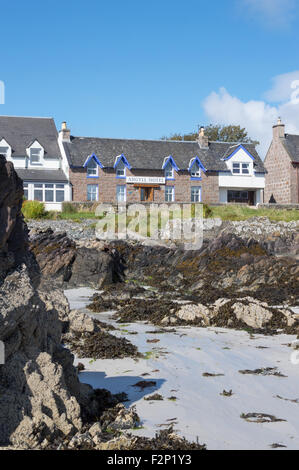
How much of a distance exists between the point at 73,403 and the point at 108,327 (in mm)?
5226

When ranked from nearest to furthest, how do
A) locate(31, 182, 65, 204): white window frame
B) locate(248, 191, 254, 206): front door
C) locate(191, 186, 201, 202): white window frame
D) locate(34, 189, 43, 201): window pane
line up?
1. locate(31, 182, 65, 204): white window frame
2. locate(34, 189, 43, 201): window pane
3. locate(191, 186, 201, 202): white window frame
4. locate(248, 191, 254, 206): front door

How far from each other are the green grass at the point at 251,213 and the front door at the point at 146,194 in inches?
414

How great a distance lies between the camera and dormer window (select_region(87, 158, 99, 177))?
5000 centimetres

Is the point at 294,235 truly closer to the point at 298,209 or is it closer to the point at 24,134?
the point at 298,209

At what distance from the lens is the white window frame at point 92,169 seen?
164 ft

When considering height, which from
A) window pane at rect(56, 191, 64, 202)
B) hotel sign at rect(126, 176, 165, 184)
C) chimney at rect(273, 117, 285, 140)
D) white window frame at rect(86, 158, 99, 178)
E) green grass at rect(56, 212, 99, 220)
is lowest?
green grass at rect(56, 212, 99, 220)

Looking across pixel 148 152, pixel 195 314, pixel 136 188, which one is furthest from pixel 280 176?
pixel 195 314

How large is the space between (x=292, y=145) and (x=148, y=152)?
15601mm

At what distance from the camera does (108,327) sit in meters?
10.4

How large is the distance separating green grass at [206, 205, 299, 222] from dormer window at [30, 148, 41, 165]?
18.4m

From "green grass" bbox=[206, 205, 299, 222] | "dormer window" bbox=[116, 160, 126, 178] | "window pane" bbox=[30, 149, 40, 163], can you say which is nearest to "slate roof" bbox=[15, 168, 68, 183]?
"window pane" bbox=[30, 149, 40, 163]

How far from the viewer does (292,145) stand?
185ft

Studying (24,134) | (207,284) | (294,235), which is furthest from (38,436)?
(24,134)

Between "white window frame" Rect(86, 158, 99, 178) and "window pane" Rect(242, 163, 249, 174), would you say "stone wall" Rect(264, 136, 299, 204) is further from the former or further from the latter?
"white window frame" Rect(86, 158, 99, 178)
